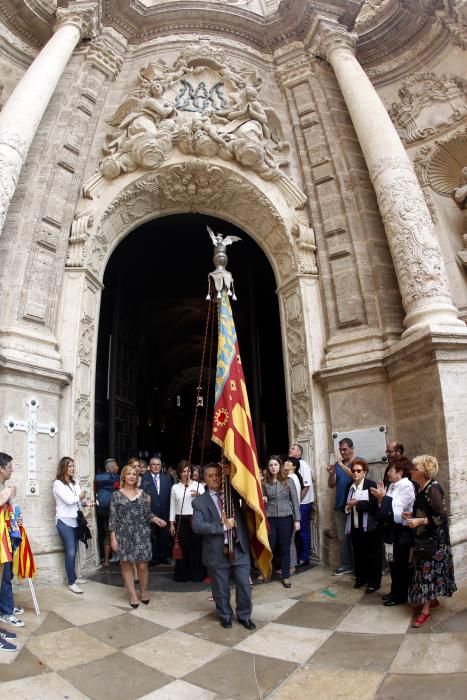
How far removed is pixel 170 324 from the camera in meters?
17.5

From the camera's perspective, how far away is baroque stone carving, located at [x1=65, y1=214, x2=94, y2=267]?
25.7 ft

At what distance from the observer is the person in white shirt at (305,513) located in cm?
648

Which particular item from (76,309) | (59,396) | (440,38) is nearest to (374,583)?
(59,396)

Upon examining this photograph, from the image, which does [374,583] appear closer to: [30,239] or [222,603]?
[222,603]

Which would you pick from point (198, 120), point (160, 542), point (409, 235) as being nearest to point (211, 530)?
point (160, 542)

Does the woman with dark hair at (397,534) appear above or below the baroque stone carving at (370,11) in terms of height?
below

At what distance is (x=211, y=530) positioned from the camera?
4.26 metres

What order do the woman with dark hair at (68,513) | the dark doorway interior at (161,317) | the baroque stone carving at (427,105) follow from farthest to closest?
the dark doorway interior at (161,317) < the baroque stone carving at (427,105) < the woman with dark hair at (68,513)

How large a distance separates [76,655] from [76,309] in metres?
5.26

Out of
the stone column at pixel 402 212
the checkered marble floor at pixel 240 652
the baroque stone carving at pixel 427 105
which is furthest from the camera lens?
the baroque stone carving at pixel 427 105

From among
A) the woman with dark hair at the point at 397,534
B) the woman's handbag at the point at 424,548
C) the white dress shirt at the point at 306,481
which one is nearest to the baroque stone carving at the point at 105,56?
the white dress shirt at the point at 306,481

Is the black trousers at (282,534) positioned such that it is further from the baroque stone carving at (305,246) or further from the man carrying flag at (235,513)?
the baroque stone carving at (305,246)

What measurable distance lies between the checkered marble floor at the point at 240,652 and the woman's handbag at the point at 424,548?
0.52 meters

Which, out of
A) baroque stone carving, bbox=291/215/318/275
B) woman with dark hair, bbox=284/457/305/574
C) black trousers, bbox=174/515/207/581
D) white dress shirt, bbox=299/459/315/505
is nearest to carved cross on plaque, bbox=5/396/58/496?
black trousers, bbox=174/515/207/581
